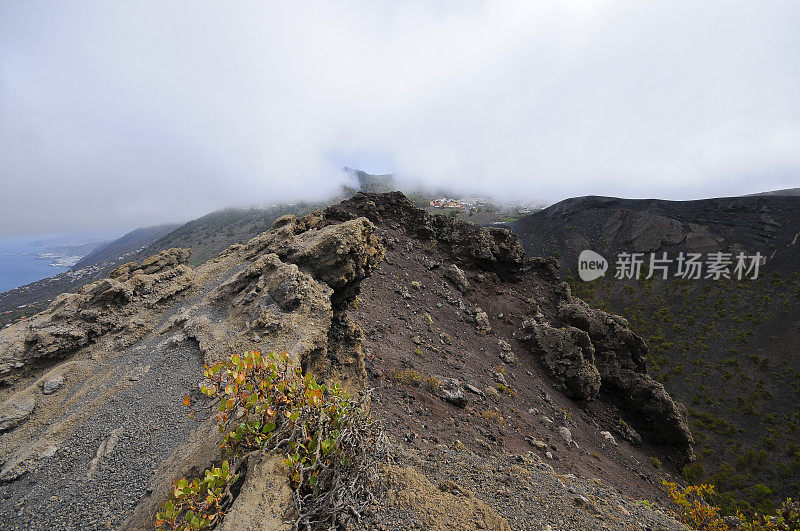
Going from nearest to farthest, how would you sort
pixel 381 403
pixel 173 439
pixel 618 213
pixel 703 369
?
pixel 173 439, pixel 381 403, pixel 703 369, pixel 618 213

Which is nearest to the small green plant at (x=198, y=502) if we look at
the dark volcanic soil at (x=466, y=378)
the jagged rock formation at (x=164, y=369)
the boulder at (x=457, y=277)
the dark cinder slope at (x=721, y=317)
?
the jagged rock formation at (x=164, y=369)

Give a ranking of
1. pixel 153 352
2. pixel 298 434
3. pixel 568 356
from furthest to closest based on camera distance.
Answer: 1. pixel 568 356
2. pixel 153 352
3. pixel 298 434

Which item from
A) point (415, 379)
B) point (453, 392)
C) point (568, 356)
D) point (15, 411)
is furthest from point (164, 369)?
point (568, 356)

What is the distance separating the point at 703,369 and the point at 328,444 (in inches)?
1961

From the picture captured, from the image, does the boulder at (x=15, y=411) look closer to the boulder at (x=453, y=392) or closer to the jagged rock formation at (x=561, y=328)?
the boulder at (x=453, y=392)

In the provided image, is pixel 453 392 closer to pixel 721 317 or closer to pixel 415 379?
pixel 415 379

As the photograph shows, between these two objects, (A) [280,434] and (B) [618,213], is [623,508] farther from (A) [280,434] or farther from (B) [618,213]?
(B) [618,213]

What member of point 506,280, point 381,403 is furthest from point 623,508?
point 506,280

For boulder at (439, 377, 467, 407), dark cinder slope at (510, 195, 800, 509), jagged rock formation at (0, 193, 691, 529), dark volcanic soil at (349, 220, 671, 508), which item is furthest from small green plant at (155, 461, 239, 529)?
dark cinder slope at (510, 195, 800, 509)

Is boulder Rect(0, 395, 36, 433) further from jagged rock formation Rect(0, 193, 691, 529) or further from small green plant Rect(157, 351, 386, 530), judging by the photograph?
small green plant Rect(157, 351, 386, 530)

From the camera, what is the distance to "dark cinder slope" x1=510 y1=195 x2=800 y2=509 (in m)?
26.8

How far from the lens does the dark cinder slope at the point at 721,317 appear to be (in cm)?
2678

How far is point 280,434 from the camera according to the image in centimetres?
304

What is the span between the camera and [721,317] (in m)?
42.6
